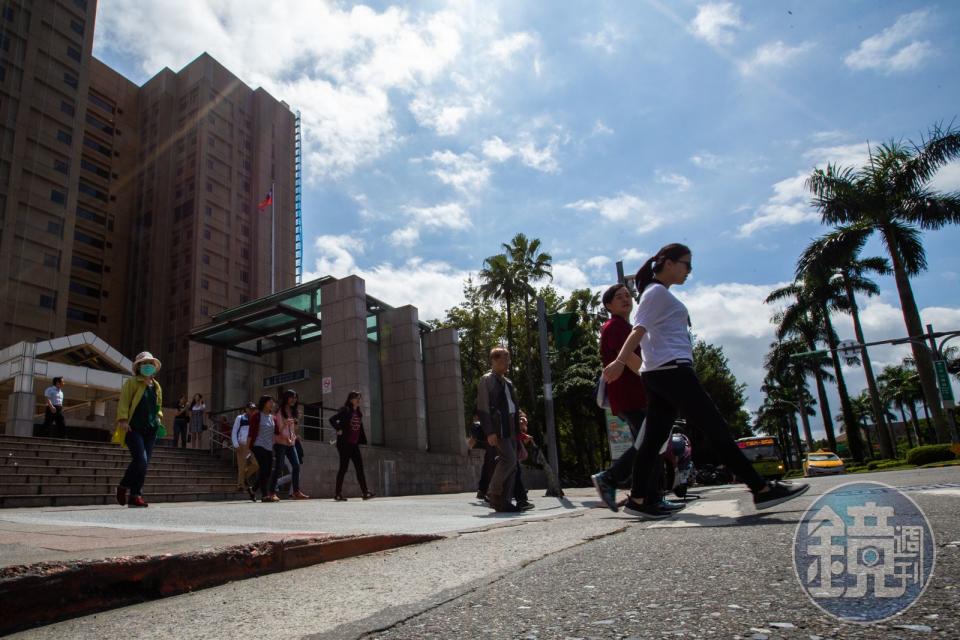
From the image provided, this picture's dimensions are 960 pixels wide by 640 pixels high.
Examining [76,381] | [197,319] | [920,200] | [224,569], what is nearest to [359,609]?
[224,569]

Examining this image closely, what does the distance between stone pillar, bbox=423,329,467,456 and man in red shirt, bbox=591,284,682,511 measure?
18.7 meters

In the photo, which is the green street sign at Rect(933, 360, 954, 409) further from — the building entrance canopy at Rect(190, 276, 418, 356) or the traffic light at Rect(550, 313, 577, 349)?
the building entrance canopy at Rect(190, 276, 418, 356)

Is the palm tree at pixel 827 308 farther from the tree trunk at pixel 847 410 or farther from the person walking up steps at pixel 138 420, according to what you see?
the person walking up steps at pixel 138 420

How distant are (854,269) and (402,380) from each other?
2560 centimetres

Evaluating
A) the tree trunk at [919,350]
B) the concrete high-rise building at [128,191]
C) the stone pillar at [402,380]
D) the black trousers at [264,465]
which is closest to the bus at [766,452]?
the tree trunk at [919,350]

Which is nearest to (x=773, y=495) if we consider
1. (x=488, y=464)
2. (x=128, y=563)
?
(x=128, y=563)

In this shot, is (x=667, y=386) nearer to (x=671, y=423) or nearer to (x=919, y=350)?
(x=671, y=423)

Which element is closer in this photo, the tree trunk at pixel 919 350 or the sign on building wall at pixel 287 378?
the tree trunk at pixel 919 350

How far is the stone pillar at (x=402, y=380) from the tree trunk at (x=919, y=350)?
16.9 meters

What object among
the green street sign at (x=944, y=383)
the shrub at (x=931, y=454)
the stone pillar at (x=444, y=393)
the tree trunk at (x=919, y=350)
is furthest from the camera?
the stone pillar at (x=444, y=393)

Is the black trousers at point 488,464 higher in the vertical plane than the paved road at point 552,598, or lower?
higher

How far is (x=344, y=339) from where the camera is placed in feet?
63.0

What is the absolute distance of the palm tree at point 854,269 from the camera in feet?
82.8

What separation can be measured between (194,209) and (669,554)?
50.2 meters
